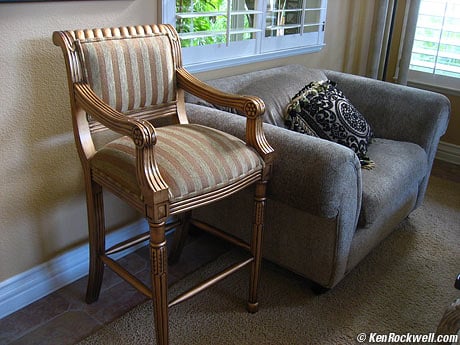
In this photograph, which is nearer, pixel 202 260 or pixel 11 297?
pixel 11 297

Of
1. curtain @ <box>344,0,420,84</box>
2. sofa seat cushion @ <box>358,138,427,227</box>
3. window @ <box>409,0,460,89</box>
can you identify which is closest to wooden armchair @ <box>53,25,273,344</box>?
sofa seat cushion @ <box>358,138,427,227</box>

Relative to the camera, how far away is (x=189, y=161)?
139cm

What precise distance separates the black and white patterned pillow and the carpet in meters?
0.48

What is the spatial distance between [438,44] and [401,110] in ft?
3.65

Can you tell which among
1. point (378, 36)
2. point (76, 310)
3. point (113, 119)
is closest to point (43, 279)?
point (76, 310)

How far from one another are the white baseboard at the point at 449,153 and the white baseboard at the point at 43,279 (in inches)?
92.7

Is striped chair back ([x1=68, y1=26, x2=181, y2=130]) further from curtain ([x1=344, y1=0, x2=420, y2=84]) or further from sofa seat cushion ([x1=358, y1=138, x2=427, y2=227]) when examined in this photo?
curtain ([x1=344, y1=0, x2=420, y2=84])

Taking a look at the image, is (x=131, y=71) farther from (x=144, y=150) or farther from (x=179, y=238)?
(x=179, y=238)

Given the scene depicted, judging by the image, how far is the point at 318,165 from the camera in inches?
59.4

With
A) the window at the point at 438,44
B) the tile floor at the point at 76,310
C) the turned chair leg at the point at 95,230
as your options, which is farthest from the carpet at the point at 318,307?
the window at the point at 438,44

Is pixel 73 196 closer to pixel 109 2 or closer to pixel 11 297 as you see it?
pixel 11 297

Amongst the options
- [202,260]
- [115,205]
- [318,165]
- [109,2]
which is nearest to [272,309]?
[202,260]

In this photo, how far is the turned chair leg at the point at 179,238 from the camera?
6.21 feet

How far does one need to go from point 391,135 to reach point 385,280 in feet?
2.49
